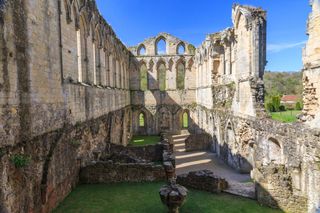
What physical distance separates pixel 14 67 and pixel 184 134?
68.1 feet

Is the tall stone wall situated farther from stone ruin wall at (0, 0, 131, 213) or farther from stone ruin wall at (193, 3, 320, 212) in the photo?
stone ruin wall at (0, 0, 131, 213)

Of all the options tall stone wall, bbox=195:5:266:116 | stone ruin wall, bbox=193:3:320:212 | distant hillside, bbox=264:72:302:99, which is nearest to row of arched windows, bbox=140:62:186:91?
stone ruin wall, bbox=193:3:320:212

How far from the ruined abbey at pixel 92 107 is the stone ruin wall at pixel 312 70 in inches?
1.3

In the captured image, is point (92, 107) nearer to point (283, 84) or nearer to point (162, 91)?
point (162, 91)

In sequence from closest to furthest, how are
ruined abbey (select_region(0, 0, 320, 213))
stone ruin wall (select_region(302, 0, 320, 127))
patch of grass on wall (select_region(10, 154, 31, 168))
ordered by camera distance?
patch of grass on wall (select_region(10, 154, 31, 168))
ruined abbey (select_region(0, 0, 320, 213))
stone ruin wall (select_region(302, 0, 320, 127))

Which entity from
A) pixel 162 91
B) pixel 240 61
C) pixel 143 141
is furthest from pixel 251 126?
pixel 162 91

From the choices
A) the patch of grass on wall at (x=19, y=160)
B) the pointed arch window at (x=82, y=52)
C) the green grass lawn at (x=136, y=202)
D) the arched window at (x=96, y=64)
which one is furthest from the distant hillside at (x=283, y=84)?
the patch of grass on wall at (x=19, y=160)

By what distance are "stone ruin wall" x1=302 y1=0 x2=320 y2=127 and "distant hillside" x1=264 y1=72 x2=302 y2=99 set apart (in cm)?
4164

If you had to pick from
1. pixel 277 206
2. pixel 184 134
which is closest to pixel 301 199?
pixel 277 206

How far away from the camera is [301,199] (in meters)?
8.16

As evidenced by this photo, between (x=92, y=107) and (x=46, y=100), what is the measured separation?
15.5 ft

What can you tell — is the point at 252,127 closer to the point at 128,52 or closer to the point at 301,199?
the point at 301,199

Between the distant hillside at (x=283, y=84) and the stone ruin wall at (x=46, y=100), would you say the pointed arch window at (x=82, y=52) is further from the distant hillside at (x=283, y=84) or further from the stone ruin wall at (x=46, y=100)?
the distant hillside at (x=283, y=84)

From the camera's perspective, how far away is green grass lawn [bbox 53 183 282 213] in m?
8.06
